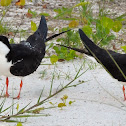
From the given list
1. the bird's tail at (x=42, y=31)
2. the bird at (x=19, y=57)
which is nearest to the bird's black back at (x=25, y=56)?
the bird at (x=19, y=57)

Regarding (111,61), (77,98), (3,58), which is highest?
(3,58)

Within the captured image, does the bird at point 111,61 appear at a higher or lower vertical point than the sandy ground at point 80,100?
higher

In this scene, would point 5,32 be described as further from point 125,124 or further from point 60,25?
point 125,124

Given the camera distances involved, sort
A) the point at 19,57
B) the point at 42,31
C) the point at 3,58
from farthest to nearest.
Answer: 1. the point at 42,31
2. the point at 19,57
3. the point at 3,58

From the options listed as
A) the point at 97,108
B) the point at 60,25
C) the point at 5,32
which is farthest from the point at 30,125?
the point at 60,25

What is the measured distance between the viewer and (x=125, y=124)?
141 inches

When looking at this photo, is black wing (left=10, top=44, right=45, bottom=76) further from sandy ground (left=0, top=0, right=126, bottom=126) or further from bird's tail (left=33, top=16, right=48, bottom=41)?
bird's tail (left=33, top=16, right=48, bottom=41)

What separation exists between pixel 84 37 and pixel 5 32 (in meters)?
1.95

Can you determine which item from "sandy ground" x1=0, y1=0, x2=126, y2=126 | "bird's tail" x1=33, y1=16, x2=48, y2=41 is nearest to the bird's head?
"sandy ground" x1=0, y1=0, x2=126, y2=126

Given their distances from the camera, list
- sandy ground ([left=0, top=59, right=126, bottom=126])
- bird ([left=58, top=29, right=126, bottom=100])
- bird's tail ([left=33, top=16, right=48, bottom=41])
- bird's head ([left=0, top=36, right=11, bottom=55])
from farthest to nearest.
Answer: bird's tail ([left=33, top=16, right=48, bottom=41]) < bird ([left=58, top=29, right=126, bottom=100]) < bird's head ([left=0, top=36, right=11, bottom=55]) < sandy ground ([left=0, top=59, right=126, bottom=126])

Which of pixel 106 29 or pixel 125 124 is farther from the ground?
pixel 106 29

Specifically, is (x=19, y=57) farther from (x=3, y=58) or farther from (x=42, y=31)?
(x=42, y=31)

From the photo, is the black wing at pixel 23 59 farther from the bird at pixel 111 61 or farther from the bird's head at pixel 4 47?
the bird at pixel 111 61

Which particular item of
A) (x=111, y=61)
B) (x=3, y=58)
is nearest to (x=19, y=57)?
(x=3, y=58)
